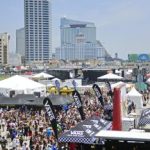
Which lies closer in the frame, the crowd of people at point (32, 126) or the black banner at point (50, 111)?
the black banner at point (50, 111)

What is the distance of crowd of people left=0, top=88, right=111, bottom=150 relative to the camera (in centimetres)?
1662

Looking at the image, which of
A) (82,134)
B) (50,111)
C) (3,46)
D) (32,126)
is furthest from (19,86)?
(3,46)

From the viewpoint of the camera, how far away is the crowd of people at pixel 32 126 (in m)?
16.6

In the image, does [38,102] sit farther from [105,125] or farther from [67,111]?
[105,125]

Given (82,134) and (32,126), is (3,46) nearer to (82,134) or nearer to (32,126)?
(32,126)

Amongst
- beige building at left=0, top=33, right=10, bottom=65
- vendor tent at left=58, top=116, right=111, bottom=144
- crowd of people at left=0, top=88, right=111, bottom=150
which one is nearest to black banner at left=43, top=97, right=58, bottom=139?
crowd of people at left=0, top=88, right=111, bottom=150

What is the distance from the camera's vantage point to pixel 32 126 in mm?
20719

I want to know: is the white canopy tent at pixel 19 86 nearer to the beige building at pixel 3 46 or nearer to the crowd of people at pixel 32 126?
the crowd of people at pixel 32 126

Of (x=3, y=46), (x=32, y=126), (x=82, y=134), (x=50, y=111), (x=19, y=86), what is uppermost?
(x=3, y=46)

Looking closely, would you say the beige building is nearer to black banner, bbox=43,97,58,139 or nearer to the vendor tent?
black banner, bbox=43,97,58,139

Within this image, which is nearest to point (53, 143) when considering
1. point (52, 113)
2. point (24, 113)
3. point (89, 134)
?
point (52, 113)

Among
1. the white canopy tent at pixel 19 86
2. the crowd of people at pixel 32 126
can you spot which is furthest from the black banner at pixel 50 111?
the white canopy tent at pixel 19 86

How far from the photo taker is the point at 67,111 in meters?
25.8

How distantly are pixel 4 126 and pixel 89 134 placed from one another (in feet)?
37.3
